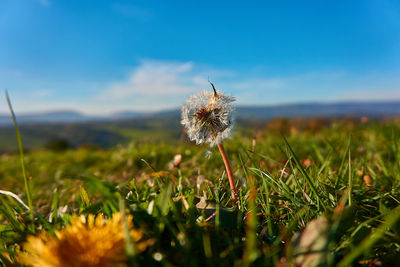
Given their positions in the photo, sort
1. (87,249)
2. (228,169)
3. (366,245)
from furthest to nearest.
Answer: (228,169)
(87,249)
(366,245)

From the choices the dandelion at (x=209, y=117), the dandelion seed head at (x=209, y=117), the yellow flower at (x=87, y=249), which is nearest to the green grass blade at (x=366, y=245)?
the yellow flower at (x=87, y=249)

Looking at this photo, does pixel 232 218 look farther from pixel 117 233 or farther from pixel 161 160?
pixel 161 160

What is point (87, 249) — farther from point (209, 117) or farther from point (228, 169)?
point (209, 117)

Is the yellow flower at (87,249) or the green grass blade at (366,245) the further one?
the yellow flower at (87,249)

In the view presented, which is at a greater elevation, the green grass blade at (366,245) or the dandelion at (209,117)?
the dandelion at (209,117)

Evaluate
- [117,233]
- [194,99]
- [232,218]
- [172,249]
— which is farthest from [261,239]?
[194,99]

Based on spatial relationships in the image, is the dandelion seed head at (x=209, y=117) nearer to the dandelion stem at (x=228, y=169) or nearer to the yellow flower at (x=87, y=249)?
the dandelion stem at (x=228, y=169)

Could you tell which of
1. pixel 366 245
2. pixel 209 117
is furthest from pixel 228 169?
pixel 366 245

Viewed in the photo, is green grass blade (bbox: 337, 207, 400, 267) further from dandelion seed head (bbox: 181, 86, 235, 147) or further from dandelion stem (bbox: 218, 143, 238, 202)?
dandelion seed head (bbox: 181, 86, 235, 147)

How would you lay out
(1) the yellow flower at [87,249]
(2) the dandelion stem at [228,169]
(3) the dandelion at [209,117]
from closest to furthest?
(1) the yellow flower at [87,249], (2) the dandelion stem at [228,169], (3) the dandelion at [209,117]
